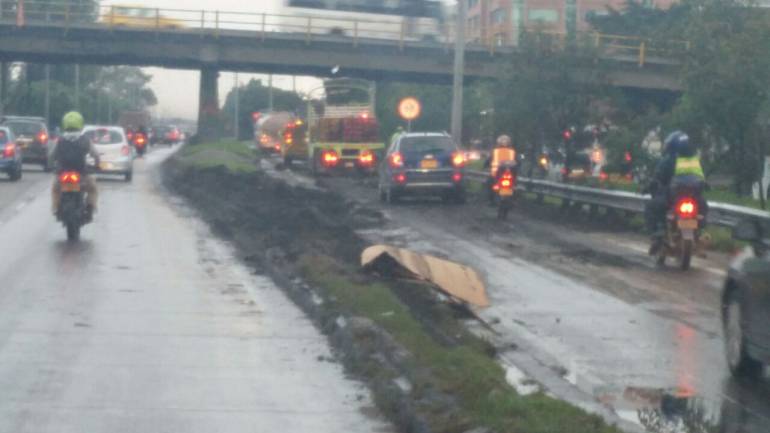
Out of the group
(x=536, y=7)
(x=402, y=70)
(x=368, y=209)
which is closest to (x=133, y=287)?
(x=368, y=209)

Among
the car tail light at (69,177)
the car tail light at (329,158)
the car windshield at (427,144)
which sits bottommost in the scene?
the car tail light at (329,158)

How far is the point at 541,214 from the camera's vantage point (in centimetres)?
3002

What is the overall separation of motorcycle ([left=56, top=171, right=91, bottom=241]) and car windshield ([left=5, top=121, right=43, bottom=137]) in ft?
92.3

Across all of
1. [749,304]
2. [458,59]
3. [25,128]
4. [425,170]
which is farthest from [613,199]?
[25,128]

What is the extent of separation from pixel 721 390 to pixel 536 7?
96.1 m

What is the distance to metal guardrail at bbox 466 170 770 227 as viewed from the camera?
21.4m

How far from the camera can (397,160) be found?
3316cm

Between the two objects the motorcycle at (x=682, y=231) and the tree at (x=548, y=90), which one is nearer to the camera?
the motorcycle at (x=682, y=231)

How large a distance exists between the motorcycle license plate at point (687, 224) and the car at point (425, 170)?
14639 mm

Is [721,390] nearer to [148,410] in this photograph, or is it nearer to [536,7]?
[148,410]

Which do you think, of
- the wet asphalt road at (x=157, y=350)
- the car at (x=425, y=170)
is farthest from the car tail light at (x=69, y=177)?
the car at (x=425, y=170)

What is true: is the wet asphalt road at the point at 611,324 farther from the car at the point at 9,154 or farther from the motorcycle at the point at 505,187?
the car at the point at 9,154

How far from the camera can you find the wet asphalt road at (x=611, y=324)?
9609mm

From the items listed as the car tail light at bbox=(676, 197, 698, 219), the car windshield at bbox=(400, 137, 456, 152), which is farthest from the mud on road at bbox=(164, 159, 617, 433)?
the car tail light at bbox=(676, 197, 698, 219)
